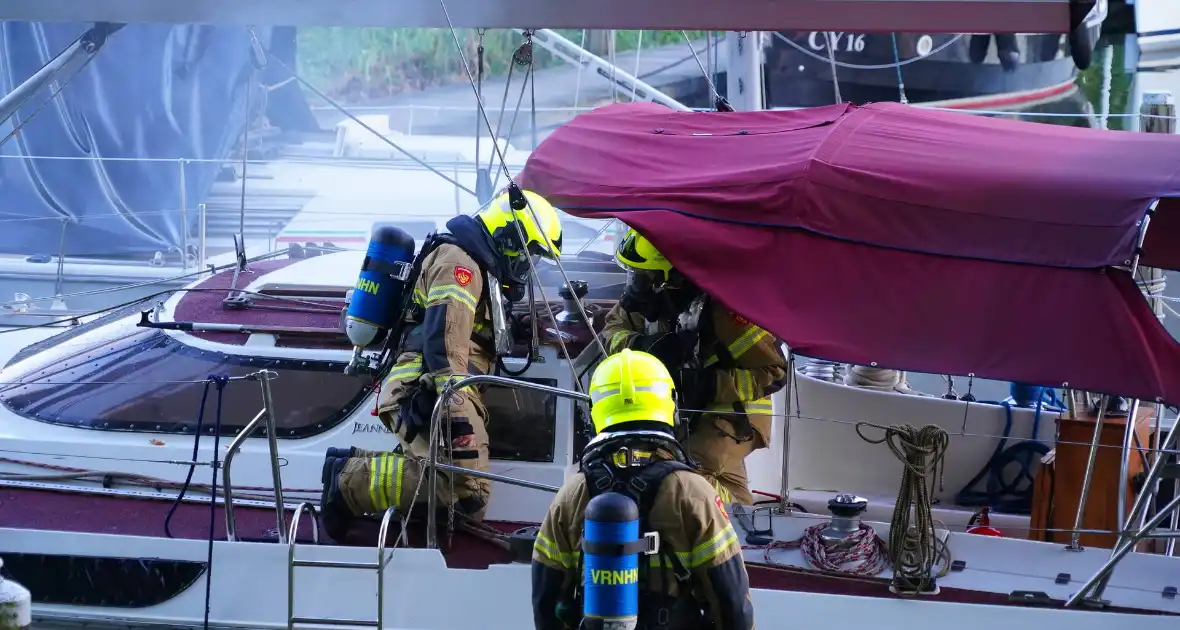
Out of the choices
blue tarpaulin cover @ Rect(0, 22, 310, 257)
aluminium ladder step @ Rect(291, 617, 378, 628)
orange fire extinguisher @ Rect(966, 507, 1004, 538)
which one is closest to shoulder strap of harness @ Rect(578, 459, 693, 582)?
aluminium ladder step @ Rect(291, 617, 378, 628)

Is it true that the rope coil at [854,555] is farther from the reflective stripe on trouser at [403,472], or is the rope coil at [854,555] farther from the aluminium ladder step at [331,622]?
the aluminium ladder step at [331,622]

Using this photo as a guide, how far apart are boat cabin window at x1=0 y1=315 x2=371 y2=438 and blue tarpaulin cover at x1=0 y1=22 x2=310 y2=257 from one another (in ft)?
25.0

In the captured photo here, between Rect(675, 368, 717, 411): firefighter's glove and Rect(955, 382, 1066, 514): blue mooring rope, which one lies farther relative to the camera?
Rect(955, 382, 1066, 514): blue mooring rope

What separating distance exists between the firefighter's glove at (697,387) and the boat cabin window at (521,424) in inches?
22.7

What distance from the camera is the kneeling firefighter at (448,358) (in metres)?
4.97

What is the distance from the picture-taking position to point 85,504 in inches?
215

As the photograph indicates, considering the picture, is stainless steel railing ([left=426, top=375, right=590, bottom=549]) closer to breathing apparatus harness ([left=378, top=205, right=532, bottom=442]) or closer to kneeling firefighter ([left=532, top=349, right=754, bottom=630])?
breathing apparatus harness ([left=378, top=205, right=532, bottom=442])

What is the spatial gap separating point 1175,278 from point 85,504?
12868 mm

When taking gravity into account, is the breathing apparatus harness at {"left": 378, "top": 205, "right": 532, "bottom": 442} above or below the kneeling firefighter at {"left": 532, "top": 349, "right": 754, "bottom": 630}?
above

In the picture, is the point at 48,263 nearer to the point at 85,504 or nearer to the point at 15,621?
the point at 85,504

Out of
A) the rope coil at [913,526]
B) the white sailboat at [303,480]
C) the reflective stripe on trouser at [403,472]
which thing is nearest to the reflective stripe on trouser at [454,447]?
the reflective stripe on trouser at [403,472]

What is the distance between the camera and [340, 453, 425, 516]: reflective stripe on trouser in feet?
16.5

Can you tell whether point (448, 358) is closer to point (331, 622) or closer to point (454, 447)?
point (454, 447)

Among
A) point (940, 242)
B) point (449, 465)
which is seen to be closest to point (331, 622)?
point (449, 465)
